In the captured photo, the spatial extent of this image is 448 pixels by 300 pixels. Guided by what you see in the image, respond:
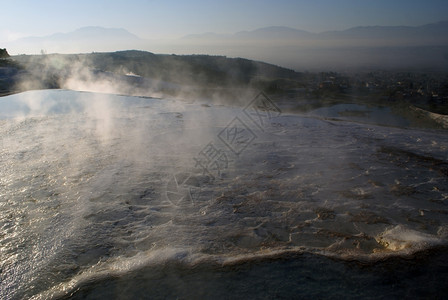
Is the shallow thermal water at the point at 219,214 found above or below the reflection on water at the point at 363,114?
below

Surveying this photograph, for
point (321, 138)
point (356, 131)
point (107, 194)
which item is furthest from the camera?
point (356, 131)

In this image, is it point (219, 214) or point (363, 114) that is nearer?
point (219, 214)

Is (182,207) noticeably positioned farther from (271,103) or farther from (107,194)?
(271,103)

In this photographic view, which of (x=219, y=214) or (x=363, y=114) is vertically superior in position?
(x=363, y=114)

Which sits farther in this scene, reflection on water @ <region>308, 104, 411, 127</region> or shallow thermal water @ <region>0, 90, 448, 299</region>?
reflection on water @ <region>308, 104, 411, 127</region>

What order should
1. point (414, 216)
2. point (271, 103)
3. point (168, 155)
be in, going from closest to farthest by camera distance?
point (414, 216) < point (168, 155) < point (271, 103)

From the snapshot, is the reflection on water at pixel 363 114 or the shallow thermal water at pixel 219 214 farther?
the reflection on water at pixel 363 114

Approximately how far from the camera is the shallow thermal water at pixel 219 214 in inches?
71.5

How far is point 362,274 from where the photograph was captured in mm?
1866

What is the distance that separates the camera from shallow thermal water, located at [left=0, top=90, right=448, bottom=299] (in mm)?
1816

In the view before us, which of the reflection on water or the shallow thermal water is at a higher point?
the reflection on water

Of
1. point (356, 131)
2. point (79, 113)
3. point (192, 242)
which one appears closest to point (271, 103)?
point (356, 131)

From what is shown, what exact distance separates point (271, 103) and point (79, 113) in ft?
18.6

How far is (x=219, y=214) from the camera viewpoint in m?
2.61
